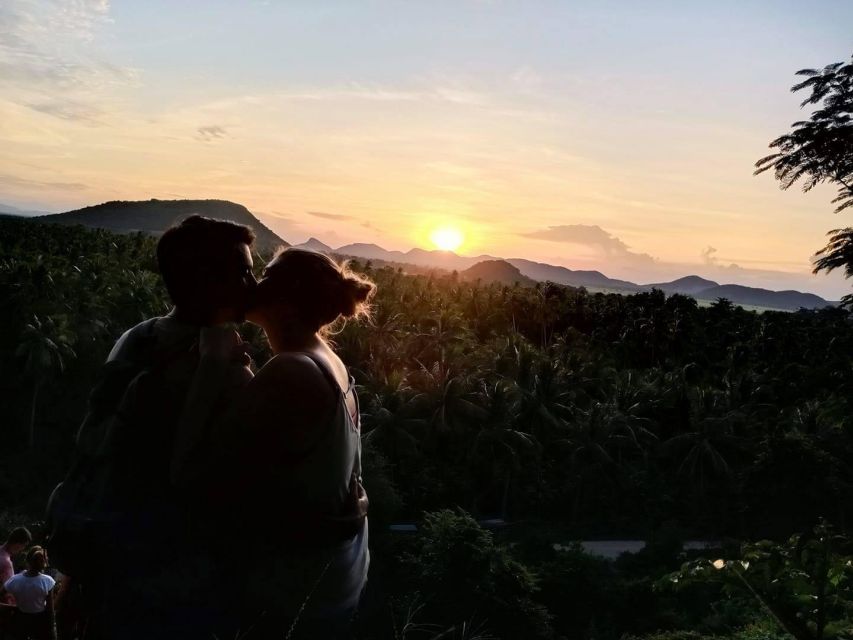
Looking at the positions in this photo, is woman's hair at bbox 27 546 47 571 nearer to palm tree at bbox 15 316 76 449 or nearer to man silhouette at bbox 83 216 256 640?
man silhouette at bbox 83 216 256 640

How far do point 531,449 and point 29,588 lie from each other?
46379 mm

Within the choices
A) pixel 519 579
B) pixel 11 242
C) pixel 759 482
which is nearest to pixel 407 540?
pixel 519 579

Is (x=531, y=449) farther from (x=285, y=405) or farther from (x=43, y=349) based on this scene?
(x=285, y=405)

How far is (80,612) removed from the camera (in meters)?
2.17

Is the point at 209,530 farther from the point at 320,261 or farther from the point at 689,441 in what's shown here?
the point at 689,441

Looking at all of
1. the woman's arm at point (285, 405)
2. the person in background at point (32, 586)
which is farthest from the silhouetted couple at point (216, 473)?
the person in background at point (32, 586)

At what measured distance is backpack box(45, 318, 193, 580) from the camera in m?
2.04

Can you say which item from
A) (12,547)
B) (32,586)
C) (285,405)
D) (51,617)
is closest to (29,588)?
(32,586)

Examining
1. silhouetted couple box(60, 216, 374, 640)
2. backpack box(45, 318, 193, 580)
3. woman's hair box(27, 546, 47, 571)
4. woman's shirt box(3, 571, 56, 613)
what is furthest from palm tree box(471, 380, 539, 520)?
backpack box(45, 318, 193, 580)

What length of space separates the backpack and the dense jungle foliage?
28.7 meters

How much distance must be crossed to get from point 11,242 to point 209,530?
92.5 m

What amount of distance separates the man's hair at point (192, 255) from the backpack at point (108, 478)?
195mm

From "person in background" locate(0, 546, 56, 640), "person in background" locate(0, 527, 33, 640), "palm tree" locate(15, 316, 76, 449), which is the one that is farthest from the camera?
"palm tree" locate(15, 316, 76, 449)

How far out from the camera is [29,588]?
5766mm
